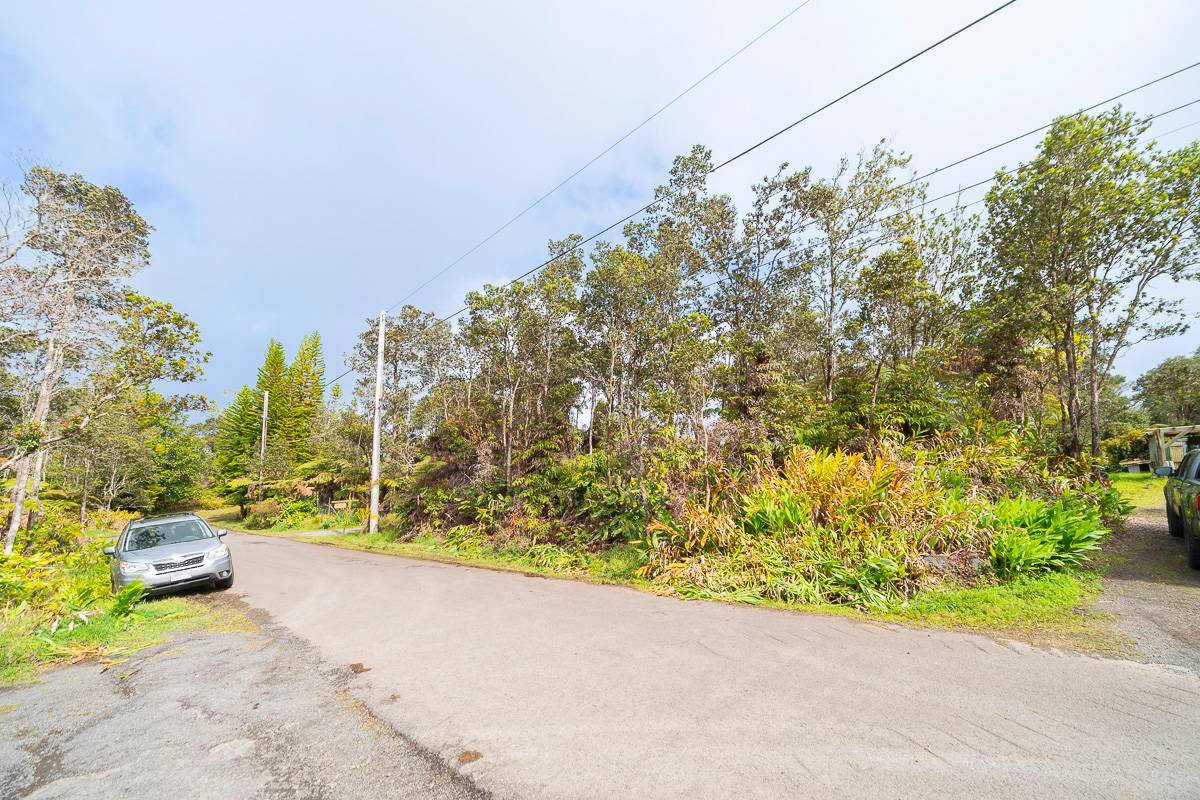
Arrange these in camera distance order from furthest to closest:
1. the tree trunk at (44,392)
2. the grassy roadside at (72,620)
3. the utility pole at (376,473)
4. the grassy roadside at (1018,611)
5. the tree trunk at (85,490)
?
1. the tree trunk at (85,490)
2. the utility pole at (376,473)
3. the tree trunk at (44,392)
4. the grassy roadside at (72,620)
5. the grassy roadside at (1018,611)

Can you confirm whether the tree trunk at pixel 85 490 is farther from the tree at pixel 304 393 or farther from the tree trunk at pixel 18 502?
the tree trunk at pixel 18 502

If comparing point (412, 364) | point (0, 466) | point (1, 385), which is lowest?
point (0, 466)

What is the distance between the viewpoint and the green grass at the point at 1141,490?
11083 mm

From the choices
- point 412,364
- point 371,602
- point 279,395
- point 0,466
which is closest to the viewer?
point 371,602

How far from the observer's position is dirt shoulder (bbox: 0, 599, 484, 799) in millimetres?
2621

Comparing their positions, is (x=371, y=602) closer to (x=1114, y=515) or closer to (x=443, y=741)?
(x=443, y=741)

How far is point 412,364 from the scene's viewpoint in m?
20.7

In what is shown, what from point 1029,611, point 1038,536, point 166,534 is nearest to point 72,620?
point 166,534

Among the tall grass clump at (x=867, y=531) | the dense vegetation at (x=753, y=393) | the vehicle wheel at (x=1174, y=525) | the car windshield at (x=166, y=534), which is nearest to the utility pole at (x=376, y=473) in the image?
the dense vegetation at (x=753, y=393)

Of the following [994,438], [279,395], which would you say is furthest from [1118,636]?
[279,395]

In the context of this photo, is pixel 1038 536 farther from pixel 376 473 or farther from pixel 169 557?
pixel 376 473

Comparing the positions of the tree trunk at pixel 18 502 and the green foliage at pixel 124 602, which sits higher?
the tree trunk at pixel 18 502

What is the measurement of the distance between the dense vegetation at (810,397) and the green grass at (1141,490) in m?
1.68

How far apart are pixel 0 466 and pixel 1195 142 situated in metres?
22.3
